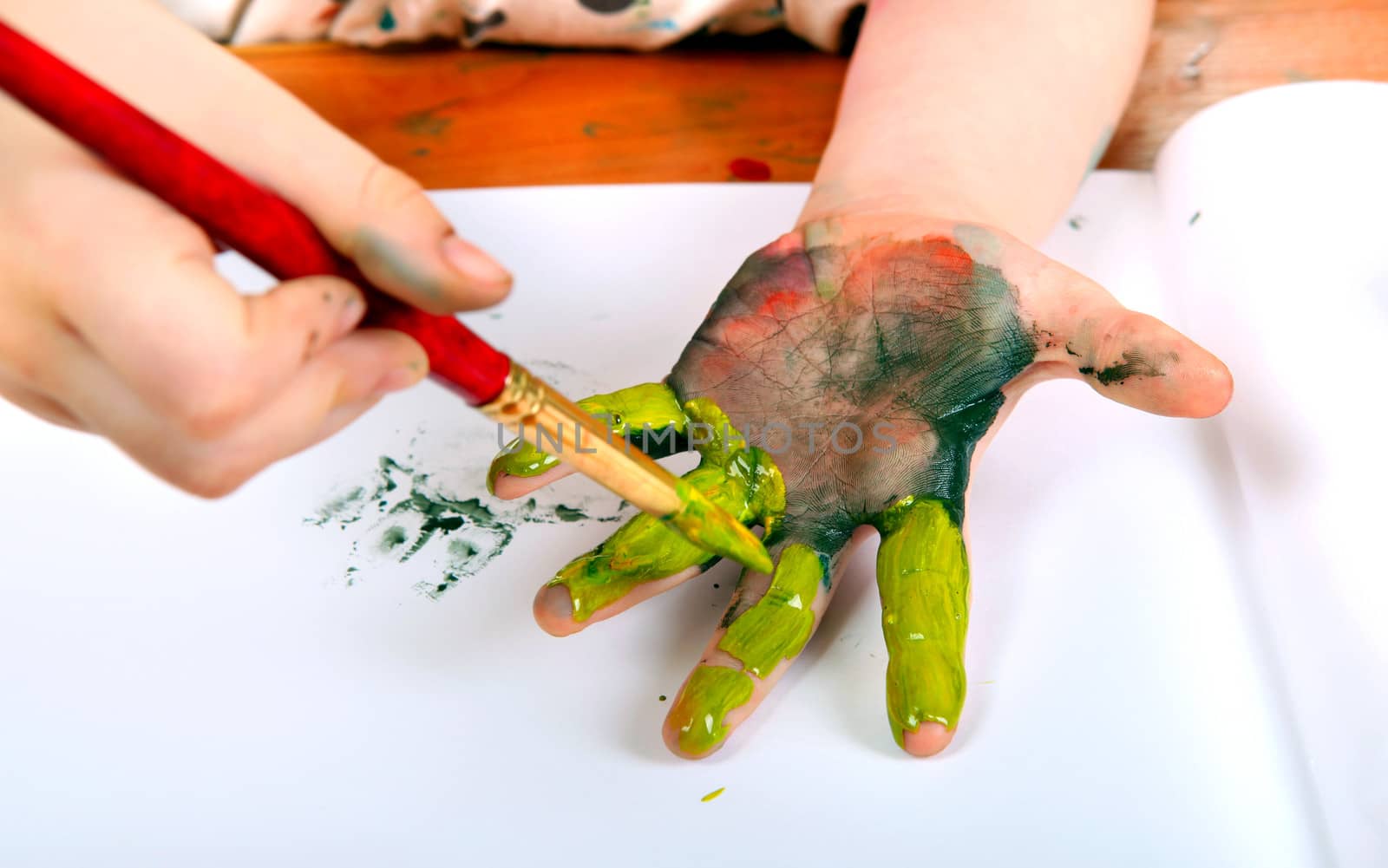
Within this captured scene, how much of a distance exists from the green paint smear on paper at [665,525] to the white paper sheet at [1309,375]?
1.10 ft

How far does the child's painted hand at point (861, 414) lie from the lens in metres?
0.63

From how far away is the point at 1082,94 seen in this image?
92cm

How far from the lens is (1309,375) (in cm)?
76

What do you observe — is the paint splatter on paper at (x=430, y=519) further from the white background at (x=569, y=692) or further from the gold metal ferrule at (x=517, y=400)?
the gold metal ferrule at (x=517, y=400)

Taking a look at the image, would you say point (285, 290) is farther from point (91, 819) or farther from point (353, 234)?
point (91, 819)

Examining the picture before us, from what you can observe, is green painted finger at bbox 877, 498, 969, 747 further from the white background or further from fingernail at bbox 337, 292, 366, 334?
fingernail at bbox 337, 292, 366, 334

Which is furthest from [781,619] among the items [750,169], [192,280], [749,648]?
[750,169]

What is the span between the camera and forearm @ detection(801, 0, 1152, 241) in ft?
2.72

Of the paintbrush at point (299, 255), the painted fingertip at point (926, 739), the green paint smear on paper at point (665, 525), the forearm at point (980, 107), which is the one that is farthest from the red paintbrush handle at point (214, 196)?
the forearm at point (980, 107)

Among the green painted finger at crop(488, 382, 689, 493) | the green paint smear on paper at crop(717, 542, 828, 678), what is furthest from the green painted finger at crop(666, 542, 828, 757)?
the green painted finger at crop(488, 382, 689, 493)

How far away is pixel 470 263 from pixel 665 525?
0.73ft

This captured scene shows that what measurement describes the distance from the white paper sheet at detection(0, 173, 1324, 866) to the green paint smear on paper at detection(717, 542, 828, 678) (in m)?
0.04

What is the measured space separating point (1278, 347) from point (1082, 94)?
0.93 ft

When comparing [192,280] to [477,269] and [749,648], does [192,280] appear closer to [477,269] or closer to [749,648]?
[477,269]
